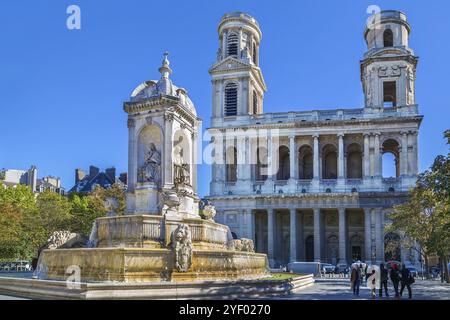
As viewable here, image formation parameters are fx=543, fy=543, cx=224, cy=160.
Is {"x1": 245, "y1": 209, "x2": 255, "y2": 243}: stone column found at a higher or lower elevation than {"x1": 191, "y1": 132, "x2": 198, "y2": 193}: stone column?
lower

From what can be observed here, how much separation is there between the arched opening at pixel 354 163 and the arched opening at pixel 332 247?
796 cm

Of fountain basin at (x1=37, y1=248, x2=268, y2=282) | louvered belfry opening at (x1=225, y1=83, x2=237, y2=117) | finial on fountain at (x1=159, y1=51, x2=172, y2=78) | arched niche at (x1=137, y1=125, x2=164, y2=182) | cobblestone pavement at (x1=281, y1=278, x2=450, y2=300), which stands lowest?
cobblestone pavement at (x1=281, y1=278, x2=450, y2=300)

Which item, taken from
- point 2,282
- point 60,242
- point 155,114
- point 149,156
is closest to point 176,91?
point 155,114

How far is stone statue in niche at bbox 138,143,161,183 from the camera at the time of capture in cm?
2028

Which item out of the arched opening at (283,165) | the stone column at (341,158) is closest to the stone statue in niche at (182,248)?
the stone column at (341,158)

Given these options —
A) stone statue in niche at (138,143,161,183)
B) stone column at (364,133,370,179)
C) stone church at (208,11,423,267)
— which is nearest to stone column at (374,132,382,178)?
stone church at (208,11,423,267)

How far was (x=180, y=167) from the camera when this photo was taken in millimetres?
20797

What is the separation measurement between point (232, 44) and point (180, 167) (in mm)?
49523

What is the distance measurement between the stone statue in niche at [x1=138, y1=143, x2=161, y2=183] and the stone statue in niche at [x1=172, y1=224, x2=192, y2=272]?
151 inches

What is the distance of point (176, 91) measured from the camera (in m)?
21.4

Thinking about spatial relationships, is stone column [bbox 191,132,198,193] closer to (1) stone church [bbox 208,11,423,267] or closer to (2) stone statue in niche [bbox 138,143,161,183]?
(2) stone statue in niche [bbox 138,143,161,183]
